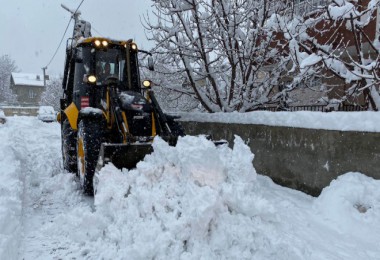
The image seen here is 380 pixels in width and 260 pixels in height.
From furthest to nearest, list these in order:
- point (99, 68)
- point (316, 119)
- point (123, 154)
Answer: point (99, 68), point (316, 119), point (123, 154)

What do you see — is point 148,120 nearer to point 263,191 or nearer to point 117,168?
point 117,168

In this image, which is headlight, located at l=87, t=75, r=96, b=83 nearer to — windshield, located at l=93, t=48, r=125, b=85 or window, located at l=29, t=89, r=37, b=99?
windshield, located at l=93, t=48, r=125, b=85

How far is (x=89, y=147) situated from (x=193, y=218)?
246cm

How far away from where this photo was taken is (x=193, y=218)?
338cm

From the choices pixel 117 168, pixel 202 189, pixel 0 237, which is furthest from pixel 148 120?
pixel 0 237

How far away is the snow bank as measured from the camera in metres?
4.81

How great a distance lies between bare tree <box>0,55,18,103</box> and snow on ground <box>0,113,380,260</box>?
6240 centimetres

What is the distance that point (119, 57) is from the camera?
6520mm

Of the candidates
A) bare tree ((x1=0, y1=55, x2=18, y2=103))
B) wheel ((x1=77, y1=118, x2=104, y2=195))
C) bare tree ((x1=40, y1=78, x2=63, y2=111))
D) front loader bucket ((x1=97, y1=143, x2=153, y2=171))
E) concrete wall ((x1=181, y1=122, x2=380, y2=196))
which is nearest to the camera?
front loader bucket ((x1=97, y1=143, x2=153, y2=171))

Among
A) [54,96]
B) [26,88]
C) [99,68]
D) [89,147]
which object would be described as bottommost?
[89,147]

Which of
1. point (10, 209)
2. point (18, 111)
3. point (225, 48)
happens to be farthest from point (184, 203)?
point (18, 111)

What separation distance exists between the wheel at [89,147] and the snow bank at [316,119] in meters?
3.06

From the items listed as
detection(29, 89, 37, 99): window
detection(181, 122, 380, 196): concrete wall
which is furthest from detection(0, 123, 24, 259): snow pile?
detection(29, 89, 37, 99): window

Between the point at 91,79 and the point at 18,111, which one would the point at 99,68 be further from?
the point at 18,111
